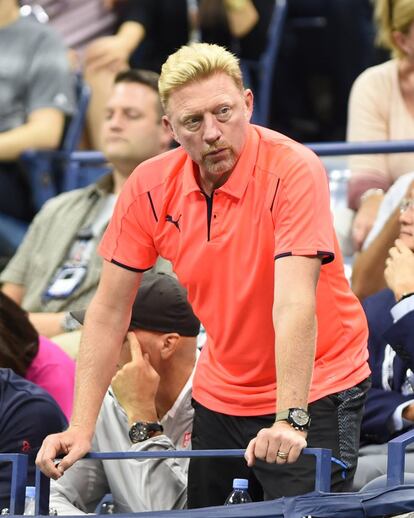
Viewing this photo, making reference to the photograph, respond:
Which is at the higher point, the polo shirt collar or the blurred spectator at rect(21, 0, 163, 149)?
the polo shirt collar

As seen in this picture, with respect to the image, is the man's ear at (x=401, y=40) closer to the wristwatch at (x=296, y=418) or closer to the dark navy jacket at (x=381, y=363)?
the dark navy jacket at (x=381, y=363)

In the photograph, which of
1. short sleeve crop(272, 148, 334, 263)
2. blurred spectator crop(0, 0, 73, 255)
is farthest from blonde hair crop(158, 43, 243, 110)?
blurred spectator crop(0, 0, 73, 255)

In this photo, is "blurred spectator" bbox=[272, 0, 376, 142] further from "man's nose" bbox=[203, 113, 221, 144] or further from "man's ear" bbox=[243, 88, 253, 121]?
"man's nose" bbox=[203, 113, 221, 144]

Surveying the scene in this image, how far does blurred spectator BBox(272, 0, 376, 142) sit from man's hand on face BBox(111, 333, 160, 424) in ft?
11.2

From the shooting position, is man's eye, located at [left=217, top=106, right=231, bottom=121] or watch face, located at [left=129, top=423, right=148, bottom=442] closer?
man's eye, located at [left=217, top=106, right=231, bottom=121]

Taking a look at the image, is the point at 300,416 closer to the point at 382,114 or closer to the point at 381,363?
the point at 381,363

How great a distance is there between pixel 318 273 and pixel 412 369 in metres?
0.71

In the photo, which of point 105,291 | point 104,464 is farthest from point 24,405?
point 105,291

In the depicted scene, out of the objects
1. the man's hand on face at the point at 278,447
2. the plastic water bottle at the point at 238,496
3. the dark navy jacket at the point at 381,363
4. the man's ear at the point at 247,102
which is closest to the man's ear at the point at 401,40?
the dark navy jacket at the point at 381,363

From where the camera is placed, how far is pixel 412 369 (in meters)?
3.38

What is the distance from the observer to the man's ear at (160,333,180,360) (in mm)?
3652

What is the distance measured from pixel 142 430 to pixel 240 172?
0.83 meters

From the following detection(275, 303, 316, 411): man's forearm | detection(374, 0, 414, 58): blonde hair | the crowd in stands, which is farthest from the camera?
detection(374, 0, 414, 58): blonde hair

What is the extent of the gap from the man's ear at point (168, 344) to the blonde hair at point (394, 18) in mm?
1711
